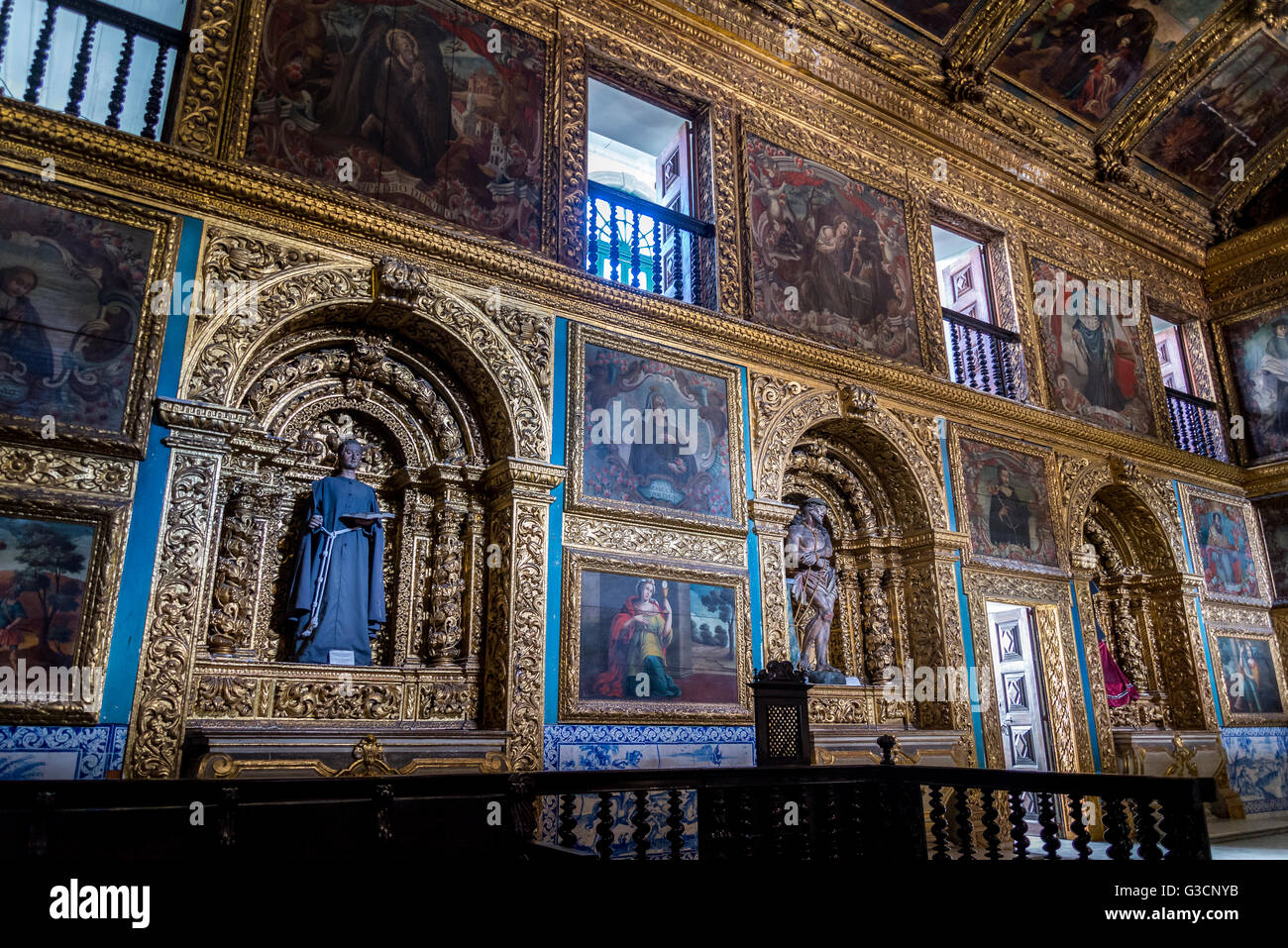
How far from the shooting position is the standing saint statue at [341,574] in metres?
6.98

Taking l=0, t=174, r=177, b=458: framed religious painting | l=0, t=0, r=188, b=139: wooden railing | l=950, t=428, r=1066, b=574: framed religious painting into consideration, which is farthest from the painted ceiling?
l=0, t=174, r=177, b=458: framed religious painting

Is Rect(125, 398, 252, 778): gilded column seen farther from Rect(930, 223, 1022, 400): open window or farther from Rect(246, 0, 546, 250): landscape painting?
Rect(930, 223, 1022, 400): open window

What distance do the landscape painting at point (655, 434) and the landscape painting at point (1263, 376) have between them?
10.8 m

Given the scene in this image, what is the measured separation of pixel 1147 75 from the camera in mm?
13422

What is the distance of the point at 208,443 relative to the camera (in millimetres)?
6273

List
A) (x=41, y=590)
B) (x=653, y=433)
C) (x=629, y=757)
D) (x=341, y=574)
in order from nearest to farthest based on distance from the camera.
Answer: (x=41, y=590)
(x=341, y=574)
(x=629, y=757)
(x=653, y=433)

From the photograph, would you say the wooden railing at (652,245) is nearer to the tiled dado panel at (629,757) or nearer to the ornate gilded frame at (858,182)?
the ornate gilded frame at (858,182)

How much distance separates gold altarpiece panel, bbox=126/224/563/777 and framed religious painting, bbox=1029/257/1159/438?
8.11m

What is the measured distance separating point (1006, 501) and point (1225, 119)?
846cm

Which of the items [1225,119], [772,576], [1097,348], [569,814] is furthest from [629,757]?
[1225,119]

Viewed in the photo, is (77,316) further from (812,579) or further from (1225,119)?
(1225,119)

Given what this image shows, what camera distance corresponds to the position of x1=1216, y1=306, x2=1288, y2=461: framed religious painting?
1430cm

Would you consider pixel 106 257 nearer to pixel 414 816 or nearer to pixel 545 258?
pixel 545 258

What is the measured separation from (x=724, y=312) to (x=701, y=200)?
4.95ft
